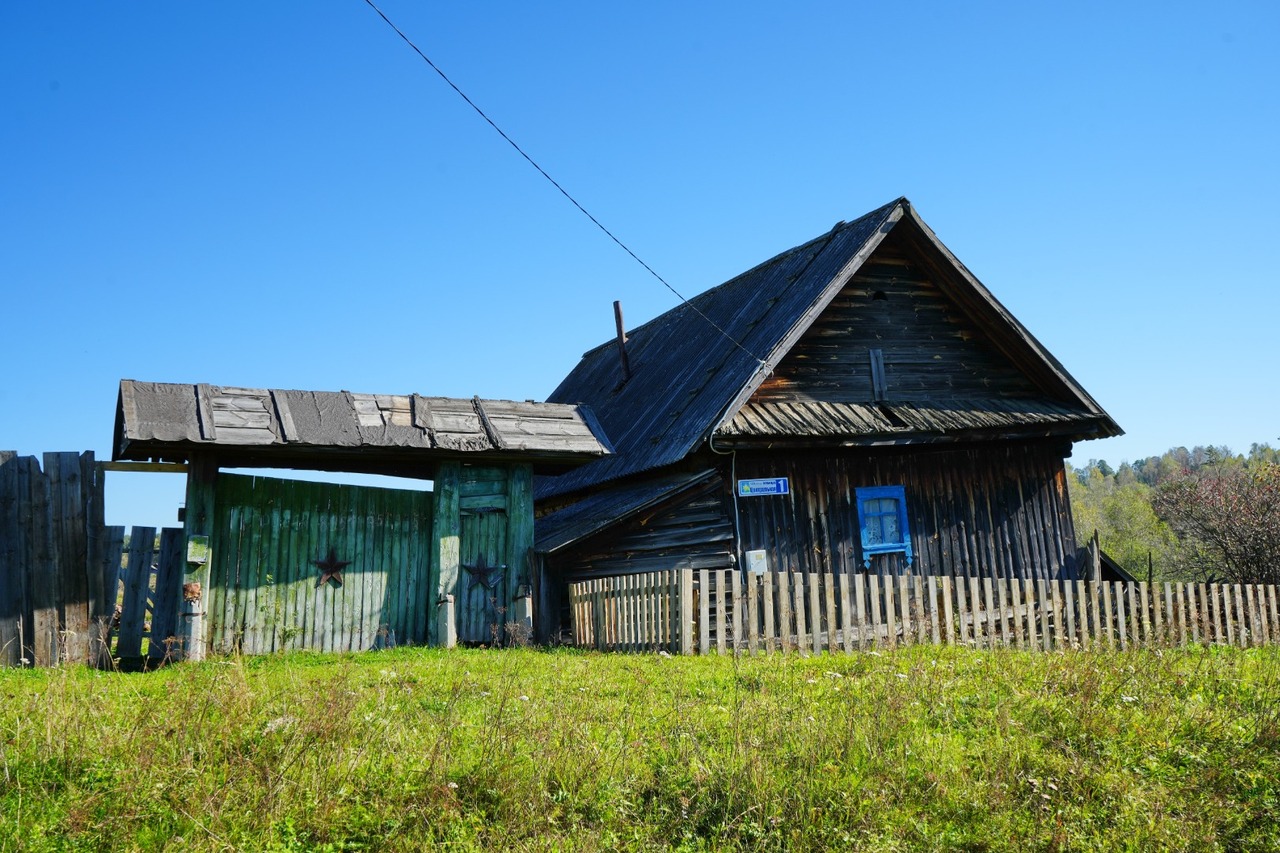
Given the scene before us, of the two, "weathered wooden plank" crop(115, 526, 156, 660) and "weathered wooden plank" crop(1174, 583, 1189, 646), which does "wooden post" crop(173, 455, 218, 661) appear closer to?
"weathered wooden plank" crop(115, 526, 156, 660)

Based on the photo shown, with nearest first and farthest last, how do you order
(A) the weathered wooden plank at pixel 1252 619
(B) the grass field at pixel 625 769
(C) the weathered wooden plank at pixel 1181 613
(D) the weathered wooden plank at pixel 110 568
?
1. (B) the grass field at pixel 625 769
2. (D) the weathered wooden plank at pixel 110 568
3. (C) the weathered wooden plank at pixel 1181 613
4. (A) the weathered wooden plank at pixel 1252 619

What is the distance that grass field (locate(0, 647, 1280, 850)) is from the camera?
5.07m

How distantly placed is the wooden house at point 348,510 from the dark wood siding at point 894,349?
4.89 m

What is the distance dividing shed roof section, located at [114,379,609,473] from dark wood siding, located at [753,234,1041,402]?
467 cm

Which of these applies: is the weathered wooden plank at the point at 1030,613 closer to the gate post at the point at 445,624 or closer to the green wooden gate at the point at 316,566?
the gate post at the point at 445,624

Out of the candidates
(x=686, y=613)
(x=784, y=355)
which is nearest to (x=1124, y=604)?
(x=784, y=355)

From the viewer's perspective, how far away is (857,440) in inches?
615

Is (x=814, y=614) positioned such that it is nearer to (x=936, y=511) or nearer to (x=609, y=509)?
(x=609, y=509)

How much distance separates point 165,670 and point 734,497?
322 inches

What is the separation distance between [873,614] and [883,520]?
455cm

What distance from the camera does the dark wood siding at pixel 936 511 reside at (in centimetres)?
1552

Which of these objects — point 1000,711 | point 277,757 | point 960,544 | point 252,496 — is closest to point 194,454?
point 252,496

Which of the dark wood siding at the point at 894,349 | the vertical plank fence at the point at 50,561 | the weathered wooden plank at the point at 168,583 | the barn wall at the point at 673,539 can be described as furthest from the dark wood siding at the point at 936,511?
the vertical plank fence at the point at 50,561

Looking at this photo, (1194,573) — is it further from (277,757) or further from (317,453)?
(277,757)
